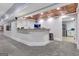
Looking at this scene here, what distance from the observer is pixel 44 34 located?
7.65 meters

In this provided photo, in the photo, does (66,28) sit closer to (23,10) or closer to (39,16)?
(39,16)

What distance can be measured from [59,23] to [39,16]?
3.22 m

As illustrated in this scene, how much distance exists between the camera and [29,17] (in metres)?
6.12

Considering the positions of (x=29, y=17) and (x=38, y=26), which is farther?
(x=38, y=26)

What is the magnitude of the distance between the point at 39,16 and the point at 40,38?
5.06 feet

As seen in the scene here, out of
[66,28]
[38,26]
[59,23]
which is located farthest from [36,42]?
[66,28]

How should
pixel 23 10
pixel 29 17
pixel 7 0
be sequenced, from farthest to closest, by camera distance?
1. pixel 29 17
2. pixel 23 10
3. pixel 7 0

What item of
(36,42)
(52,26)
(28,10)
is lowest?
(36,42)

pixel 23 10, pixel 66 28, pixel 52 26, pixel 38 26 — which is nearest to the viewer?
pixel 23 10

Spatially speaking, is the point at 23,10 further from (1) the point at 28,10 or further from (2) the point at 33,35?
(2) the point at 33,35

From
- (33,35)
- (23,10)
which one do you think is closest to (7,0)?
(23,10)

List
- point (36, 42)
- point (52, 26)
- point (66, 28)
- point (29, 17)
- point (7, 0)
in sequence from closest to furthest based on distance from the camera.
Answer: point (7, 0) → point (29, 17) → point (36, 42) → point (52, 26) → point (66, 28)

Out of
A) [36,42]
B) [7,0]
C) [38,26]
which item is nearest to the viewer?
[7,0]

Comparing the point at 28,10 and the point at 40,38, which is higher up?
the point at 28,10
